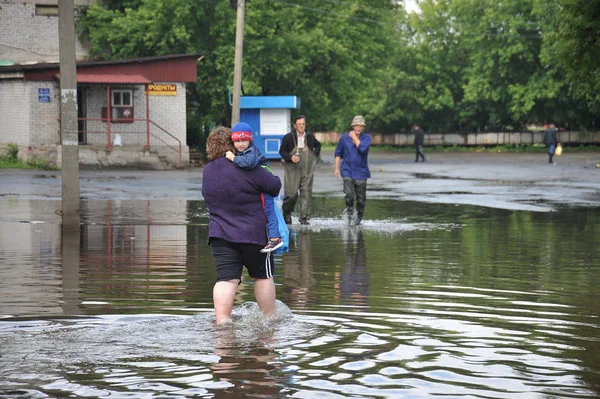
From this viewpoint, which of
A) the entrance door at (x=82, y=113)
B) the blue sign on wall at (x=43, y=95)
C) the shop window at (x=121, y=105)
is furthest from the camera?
the shop window at (x=121, y=105)

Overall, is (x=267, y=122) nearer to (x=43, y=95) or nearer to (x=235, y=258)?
(x=43, y=95)

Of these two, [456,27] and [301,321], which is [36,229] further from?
[456,27]

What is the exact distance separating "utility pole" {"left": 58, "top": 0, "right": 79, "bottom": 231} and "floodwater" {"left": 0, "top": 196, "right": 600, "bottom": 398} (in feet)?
1.41

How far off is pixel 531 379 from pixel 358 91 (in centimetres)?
4508

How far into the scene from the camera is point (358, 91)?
51344 millimetres

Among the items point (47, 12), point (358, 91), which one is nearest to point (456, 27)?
point (358, 91)

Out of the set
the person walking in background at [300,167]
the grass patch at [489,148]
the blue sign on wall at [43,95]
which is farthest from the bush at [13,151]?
the grass patch at [489,148]

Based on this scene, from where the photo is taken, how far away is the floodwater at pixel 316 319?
6582 millimetres

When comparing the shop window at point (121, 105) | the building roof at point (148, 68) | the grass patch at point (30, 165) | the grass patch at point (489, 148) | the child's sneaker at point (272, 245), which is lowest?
the grass patch at point (489, 148)

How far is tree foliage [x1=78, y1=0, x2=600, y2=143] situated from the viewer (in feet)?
137

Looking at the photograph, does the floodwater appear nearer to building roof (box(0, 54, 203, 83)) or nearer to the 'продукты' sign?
building roof (box(0, 54, 203, 83))

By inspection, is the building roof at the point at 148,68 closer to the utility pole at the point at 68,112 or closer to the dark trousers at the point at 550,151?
the dark trousers at the point at 550,151

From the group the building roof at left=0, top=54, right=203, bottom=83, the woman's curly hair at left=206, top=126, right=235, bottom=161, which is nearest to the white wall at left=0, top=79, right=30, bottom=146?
the building roof at left=0, top=54, right=203, bottom=83

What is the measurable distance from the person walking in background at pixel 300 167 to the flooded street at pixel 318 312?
0.49 meters
